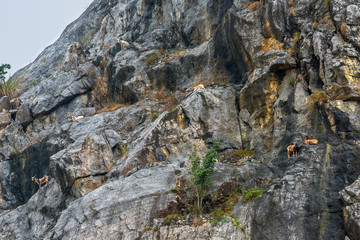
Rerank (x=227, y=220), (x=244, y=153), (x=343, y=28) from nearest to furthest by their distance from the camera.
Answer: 1. (x=227, y=220)
2. (x=343, y=28)
3. (x=244, y=153)

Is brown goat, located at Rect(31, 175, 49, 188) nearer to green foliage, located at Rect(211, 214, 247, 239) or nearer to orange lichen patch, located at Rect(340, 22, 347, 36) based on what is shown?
green foliage, located at Rect(211, 214, 247, 239)

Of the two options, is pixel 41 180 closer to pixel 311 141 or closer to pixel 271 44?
pixel 271 44

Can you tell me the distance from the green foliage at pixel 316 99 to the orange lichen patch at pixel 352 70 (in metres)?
1.18

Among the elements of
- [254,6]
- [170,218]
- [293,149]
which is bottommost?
[293,149]

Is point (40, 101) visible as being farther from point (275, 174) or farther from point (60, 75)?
point (275, 174)

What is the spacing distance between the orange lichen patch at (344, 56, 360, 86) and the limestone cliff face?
0.14 feet

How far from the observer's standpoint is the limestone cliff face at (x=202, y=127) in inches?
535

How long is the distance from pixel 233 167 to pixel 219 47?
10039mm

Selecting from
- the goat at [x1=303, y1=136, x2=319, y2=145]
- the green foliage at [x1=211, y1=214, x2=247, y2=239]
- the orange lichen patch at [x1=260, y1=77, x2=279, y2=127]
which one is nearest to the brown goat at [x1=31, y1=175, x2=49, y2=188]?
the green foliage at [x1=211, y1=214, x2=247, y2=239]

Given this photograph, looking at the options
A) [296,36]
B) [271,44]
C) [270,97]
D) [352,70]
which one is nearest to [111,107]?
[271,44]

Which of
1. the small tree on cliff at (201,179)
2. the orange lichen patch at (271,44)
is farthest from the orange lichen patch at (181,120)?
the orange lichen patch at (271,44)

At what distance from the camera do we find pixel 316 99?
52.1 feet

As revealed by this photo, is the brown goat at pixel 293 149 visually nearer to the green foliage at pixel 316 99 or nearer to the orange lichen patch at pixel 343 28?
the green foliage at pixel 316 99

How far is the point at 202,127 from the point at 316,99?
599cm
